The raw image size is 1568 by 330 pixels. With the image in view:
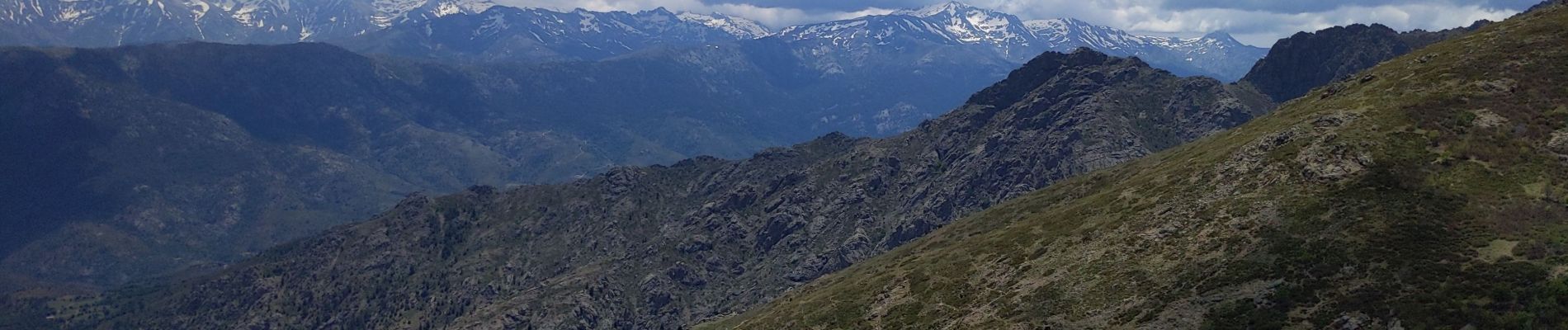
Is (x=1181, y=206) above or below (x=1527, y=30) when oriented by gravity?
below

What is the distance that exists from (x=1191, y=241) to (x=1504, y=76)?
54267mm

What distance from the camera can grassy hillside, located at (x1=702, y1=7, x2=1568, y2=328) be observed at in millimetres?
110688

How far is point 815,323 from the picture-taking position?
192 metres

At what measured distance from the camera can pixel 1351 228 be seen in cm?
12412

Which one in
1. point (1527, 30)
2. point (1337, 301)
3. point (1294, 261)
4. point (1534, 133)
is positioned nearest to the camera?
point (1337, 301)

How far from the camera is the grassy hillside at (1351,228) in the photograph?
11069 cm

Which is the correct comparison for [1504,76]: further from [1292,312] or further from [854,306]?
[854,306]

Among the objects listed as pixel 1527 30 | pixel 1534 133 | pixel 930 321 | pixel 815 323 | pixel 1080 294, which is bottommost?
pixel 815 323

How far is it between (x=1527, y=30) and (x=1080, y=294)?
89.9 meters

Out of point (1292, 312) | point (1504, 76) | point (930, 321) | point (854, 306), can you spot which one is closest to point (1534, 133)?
point (1504, 76)

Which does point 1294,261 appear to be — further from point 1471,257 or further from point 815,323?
point 815,323

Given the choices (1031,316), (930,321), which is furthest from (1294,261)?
(930,321)

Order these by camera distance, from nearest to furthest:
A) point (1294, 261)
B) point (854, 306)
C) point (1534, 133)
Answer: point (1294, 261) → point (1534, 133) → point (854, 306)

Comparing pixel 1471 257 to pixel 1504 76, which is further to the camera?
pixel 1504 76
